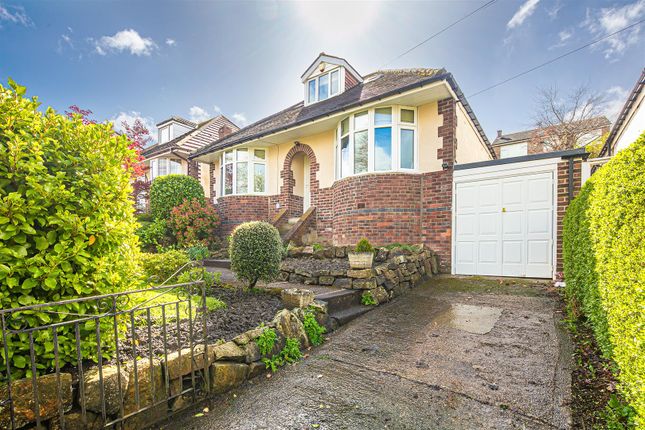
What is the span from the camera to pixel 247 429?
1992mm

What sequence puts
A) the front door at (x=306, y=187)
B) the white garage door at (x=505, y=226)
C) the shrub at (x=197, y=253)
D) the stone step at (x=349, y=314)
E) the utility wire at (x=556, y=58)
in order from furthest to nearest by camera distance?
the front door at (x=306, y=187)
the utility wire at (x=556, y=58)
the shrub at (x=197, y=253)
the white garage door at (x=505, y=226)
the stone step at (x=349, y=314)

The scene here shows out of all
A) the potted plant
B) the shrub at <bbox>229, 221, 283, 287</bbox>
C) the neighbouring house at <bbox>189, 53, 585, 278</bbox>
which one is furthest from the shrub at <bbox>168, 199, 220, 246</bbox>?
the potted plant

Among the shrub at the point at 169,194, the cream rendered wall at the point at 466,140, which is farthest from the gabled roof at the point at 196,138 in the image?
the cream rendered wall at the point at 466,140

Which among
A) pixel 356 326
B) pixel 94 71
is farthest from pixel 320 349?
pixel 94 71

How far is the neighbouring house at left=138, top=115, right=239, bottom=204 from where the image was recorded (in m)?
14.1

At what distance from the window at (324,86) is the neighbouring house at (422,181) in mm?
142

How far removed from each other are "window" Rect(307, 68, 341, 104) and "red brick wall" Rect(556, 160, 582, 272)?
791 cm

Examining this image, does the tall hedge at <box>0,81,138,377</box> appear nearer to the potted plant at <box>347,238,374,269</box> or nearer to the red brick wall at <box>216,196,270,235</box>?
the potted plant at <box>347,238,374,269</box>

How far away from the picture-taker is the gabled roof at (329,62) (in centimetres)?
1084

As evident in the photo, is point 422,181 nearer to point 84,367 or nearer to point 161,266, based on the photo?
point 161,266

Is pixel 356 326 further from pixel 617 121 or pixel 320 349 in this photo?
pixel 617 121

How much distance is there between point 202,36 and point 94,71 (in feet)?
12.8

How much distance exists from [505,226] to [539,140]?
20239 mm

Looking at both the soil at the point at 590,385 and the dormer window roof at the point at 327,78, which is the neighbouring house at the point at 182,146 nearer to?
the dormer window roof at the point at 327,78
